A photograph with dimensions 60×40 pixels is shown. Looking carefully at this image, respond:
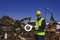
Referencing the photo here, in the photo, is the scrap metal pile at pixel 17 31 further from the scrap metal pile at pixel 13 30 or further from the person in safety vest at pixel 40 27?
the person in safety vest at pixel 40 27

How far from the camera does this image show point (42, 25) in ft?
31.0

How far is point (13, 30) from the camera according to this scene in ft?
41.5

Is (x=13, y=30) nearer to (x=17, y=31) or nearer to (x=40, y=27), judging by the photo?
(x=17, y=31)

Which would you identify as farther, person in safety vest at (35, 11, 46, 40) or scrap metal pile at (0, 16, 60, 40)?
scrap metal pile at (0, 16, 60, 40)

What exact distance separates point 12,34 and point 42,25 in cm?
353

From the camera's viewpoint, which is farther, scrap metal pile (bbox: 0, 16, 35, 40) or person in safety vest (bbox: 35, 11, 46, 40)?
scrap metal pile (bbox: 0, 16, 35, 40)

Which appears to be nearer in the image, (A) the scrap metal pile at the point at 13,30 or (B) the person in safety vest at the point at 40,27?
(B) the person in safety vest at the point at 40,27

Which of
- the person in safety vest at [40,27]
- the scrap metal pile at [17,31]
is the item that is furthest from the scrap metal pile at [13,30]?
the person in safety vest at [40,27]

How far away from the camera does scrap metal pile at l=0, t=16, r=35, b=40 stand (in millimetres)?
12539

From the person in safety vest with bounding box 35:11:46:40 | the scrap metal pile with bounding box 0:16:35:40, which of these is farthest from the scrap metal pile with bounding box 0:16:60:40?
the person in safety vest with bounding box 35:11:46:40

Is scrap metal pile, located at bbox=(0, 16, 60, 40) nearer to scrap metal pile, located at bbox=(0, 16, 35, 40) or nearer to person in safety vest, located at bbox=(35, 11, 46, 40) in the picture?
scrap metal pile, located at bbox=(0, 16, 35, 40)

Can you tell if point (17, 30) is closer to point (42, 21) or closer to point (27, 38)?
point (27, 38)

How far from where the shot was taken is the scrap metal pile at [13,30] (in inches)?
494

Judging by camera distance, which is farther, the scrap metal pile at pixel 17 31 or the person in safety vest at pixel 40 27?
the scrap metal pile at pixel 17 31
